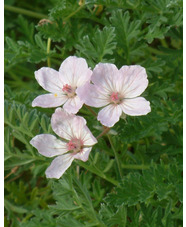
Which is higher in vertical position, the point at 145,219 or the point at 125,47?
the point at 125,47

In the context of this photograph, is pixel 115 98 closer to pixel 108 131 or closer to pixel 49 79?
pixel 108 131

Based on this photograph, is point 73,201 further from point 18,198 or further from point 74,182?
point 18,198

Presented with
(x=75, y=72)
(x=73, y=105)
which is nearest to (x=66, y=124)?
(x=73, y=105)

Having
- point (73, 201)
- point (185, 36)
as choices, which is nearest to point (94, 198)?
point (73, 201)

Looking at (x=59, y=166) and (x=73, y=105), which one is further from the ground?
(x=73, y=105)

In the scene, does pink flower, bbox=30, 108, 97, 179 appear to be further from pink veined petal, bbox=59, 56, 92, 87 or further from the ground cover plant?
pink veined petal, bbox=59, 56, 92, 87

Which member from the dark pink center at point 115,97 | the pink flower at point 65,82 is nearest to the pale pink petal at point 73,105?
the pink flower at point 65,82
